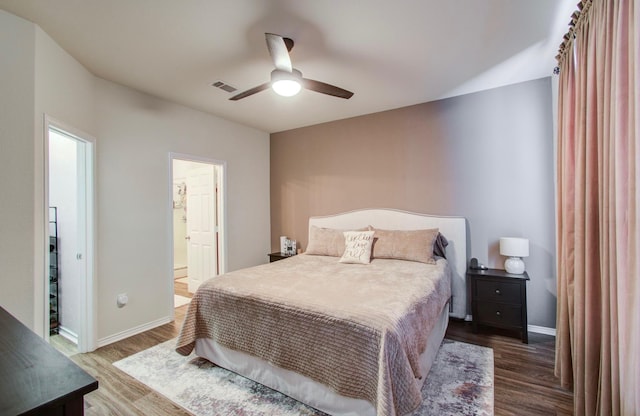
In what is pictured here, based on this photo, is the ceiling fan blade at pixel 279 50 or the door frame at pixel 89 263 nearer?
the ceiling fan blade at pixel 279 50

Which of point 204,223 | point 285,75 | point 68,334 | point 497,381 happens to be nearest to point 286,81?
point 285,75

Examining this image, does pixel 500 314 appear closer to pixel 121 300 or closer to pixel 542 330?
pixel 542 330

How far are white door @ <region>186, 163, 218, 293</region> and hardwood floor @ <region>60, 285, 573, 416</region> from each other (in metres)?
1.52

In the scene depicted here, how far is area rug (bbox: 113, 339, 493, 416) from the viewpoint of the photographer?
6.44 feet

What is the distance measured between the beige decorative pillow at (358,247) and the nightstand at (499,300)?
111cm

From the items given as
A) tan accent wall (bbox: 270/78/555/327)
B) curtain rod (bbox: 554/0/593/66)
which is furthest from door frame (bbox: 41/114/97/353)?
curtain rod (bbox: 554/0/593/66)

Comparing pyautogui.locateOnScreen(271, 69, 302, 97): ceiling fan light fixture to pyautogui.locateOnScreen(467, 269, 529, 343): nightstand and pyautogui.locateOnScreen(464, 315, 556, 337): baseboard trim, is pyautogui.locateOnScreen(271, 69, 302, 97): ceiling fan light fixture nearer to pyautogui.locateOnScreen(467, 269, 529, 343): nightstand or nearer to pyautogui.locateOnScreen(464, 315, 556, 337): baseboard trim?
pyautogui.locateOnScreen(467, 269, 529, 343): nightstand

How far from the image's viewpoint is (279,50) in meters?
2.00

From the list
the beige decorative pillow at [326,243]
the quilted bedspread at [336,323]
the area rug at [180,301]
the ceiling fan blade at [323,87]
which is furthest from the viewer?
the area rug at [180,301]

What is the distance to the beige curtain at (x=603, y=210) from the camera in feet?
3.97

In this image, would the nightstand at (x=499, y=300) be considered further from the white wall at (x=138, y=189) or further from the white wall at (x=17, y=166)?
the white wall at (x=17, y=166)

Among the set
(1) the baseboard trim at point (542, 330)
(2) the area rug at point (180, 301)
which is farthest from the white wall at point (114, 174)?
(1) the baseboard trim at point (542, 330)

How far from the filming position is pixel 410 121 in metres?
3.83

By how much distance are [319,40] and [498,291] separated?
9.65ft
